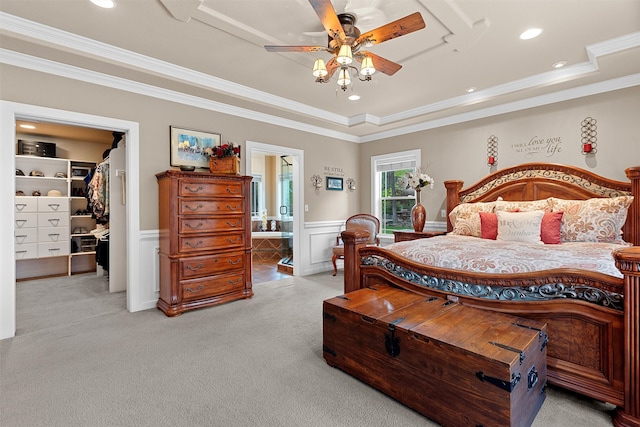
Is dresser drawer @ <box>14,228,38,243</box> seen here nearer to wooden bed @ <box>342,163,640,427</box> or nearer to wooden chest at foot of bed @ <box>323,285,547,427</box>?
wooden chest at foot of bed @ <box>323,285,547,427</box>

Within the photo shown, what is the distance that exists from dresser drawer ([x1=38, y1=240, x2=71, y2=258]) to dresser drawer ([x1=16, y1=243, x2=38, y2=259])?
0.06 m

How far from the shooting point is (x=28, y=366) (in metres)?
2.30

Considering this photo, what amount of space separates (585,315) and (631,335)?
20 cm

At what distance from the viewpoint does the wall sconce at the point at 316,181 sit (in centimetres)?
541

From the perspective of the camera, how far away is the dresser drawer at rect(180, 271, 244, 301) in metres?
3.44

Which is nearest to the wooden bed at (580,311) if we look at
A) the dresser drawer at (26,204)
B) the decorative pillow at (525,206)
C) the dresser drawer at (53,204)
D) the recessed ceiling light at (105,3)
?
the decorative pillow at (525,206)

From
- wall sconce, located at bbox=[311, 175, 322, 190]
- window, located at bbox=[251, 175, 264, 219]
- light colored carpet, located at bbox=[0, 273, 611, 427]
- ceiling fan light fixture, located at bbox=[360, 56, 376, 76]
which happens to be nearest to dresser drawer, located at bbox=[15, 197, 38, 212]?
light colored carpet, located at bbox=[0, 273, 611, 427]

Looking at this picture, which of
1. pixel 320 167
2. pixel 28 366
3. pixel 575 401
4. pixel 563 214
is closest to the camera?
pixel 575 401

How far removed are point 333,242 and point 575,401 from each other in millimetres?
4196

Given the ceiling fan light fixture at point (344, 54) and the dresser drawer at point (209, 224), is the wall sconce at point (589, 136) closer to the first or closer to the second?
the ceiling fan light fixture at point (344, 54)

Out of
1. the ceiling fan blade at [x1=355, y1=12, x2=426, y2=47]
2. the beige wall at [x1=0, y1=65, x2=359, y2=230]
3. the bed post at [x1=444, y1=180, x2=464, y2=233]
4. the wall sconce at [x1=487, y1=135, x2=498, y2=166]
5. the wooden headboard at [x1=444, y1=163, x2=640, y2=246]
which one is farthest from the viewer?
the bed post at [x1=444, y1=180, x2=464, y2=233]

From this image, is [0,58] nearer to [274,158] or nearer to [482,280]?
[482,280]

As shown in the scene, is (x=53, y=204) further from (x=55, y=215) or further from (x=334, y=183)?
(x=334, y=183)

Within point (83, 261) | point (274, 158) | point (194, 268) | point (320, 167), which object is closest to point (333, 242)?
point (320, 167)
